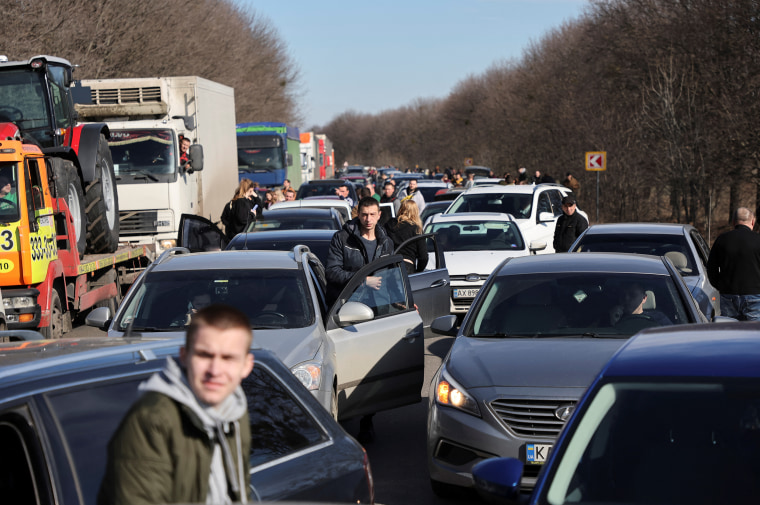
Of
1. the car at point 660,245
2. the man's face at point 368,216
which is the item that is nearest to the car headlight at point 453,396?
the man's face at point 368,216

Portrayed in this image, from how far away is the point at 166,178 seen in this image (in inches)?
773

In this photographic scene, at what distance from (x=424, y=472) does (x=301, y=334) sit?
1.34 m

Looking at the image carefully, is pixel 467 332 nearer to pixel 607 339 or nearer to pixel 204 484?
pixel 607 339

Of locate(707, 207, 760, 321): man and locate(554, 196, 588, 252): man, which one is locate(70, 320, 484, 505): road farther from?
locate(554, 196, 588, 252): man

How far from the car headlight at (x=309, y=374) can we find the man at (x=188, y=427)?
3.75m

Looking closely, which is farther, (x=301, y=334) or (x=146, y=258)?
(x=146, y=258)

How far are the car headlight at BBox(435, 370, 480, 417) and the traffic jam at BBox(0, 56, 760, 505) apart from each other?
0.05ft

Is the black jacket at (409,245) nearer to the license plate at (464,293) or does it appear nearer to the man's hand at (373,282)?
the license plate at (464,293)

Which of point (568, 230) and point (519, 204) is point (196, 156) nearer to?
point (519, 204)

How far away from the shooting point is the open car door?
36.6 feet

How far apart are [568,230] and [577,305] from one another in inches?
330

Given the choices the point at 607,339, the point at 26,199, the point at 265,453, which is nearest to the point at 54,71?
the point at 26,199

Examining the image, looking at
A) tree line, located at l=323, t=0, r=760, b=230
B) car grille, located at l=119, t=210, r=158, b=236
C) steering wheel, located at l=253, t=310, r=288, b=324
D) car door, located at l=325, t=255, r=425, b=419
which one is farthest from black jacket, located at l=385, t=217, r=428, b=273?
tree line, located at l=323, t=0, r=760, b=230

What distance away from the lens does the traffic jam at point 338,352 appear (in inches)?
117
